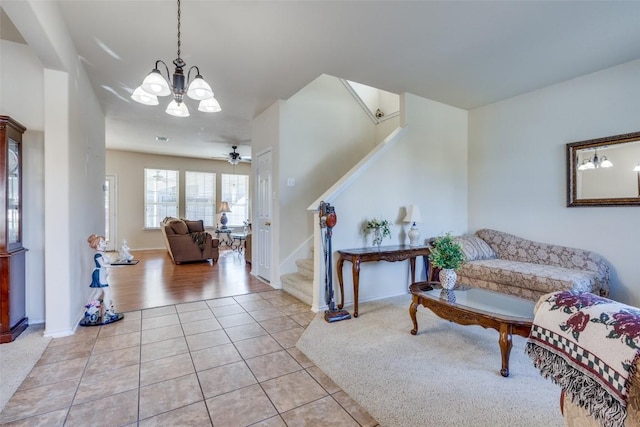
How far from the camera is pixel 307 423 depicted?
5.52 ft

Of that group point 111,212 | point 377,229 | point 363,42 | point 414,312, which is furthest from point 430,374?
point 111,212

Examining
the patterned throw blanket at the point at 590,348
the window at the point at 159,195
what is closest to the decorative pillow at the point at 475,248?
the patterned throw blanket at the point at 590,348

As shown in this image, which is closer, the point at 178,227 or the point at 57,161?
the point at 57,161

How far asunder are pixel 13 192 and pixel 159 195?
6.43 metres

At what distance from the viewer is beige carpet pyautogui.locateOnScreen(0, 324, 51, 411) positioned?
2.02m

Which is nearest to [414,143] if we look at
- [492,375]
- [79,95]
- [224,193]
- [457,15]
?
[457,15]

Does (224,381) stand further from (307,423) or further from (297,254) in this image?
(297,254)

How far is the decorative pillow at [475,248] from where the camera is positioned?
4.19 metres

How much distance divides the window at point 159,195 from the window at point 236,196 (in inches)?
58.1

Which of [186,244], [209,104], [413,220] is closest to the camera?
[209,104]

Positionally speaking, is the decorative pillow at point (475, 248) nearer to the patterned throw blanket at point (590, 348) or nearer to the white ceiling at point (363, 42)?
the white ceiling at point (363, 42)

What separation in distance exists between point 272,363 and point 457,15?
3.23 metres

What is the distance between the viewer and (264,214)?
193 inches

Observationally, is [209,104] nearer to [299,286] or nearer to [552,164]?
[299,286]
